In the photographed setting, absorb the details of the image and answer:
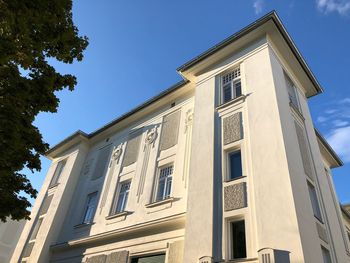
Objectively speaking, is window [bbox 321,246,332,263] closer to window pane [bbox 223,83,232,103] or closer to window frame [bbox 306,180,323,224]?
window frame [bbox 306,180,323,224]

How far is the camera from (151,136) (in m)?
16.5

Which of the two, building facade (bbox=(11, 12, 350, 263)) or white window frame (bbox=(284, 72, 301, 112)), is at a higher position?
white window frame (bbox=(284, 72, 301, 112))

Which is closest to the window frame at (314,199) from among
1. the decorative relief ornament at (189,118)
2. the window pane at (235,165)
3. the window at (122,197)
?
the window pane at (235,165)

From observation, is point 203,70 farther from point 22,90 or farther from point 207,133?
point 22,90

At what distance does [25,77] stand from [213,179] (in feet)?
22.5

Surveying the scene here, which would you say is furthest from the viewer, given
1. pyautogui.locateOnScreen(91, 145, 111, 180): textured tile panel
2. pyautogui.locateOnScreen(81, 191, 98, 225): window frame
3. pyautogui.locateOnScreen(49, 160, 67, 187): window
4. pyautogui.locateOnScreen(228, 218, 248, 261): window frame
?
pyautogui.locateOnScreen(49, 160, 67, 187): window

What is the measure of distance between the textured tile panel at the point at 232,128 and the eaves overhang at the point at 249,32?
403 cm

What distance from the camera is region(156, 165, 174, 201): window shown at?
44.3ft

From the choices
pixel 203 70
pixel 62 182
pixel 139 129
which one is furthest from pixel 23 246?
pixel 203 70

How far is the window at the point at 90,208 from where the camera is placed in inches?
644

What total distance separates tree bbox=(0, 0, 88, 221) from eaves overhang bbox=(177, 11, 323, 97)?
769cm

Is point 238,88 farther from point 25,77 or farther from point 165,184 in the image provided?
point 25,77

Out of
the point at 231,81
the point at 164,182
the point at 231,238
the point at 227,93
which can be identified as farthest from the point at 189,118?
the point at 231,238

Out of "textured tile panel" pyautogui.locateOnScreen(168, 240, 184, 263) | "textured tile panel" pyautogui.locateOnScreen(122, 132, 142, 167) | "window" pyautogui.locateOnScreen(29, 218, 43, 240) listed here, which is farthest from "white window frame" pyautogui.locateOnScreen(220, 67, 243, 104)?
"window" pyautogui.locateOnScreen(29, 218, 43, 240)
